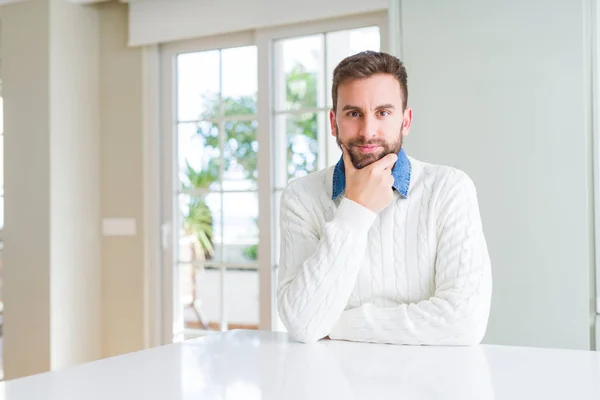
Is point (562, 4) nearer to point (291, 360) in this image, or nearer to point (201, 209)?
point (291, 360)

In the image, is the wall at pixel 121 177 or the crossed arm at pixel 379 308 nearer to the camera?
the crossed arm at pixel 379 308

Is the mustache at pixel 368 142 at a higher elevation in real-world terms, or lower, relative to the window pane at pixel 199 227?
higher

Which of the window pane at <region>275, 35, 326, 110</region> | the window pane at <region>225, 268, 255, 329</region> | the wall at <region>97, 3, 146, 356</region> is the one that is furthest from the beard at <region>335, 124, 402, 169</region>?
the window pane at <region>225, 268, 255, 329</region>

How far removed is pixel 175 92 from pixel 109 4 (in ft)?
2.20

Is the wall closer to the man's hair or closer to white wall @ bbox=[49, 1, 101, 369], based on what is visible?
white wall @ bbox=[49, 1, 101, 369]

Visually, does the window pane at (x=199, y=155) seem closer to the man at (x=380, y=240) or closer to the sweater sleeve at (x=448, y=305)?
the man at (x=380, y=240)

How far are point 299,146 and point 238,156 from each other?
1.34 feet

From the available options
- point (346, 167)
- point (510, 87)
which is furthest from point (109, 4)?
point (346, 167)

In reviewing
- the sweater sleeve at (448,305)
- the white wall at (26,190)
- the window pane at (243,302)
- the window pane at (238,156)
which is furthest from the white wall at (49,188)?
the window pane at (243,302)

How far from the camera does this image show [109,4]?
3770 mm

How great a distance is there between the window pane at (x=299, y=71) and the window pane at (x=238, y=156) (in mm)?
277

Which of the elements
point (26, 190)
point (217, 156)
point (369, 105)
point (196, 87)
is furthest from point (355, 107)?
point (26, 190)

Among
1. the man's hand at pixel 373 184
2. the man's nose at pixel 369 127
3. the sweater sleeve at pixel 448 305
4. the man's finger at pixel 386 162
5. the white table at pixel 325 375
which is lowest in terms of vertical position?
the white table at pixel 325 375

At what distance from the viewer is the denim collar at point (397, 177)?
5.13 ft
